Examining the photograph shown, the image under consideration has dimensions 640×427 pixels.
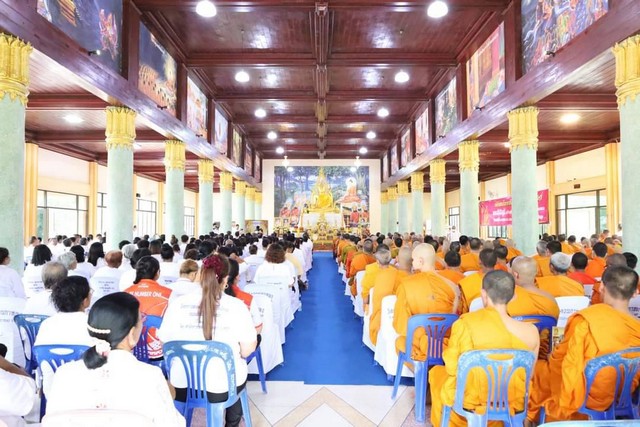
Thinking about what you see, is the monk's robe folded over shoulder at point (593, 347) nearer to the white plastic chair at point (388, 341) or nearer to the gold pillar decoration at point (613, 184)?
the white plastic chair at point (388, 341)

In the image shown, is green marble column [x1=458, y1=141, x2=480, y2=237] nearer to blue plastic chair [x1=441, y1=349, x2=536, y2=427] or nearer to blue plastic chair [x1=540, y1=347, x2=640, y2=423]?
blue plastic chair [x1=540, y1=347, x2=640, y2=423]

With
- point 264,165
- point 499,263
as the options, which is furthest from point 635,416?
point 264,165

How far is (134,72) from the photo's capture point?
357 inches

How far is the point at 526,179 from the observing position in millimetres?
8914

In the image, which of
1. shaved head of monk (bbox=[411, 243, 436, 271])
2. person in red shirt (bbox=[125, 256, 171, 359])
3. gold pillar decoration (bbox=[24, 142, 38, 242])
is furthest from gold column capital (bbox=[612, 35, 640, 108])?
gold pillar decoration (bbox=[24, 142, 38, 242])

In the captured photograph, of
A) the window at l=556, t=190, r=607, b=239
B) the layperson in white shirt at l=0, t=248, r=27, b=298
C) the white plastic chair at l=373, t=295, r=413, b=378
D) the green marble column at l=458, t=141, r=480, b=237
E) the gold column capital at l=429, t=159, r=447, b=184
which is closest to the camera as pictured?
the white plastic chair at l=373, t=295, r=413, b=378

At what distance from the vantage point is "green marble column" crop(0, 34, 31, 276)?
17.7 ft

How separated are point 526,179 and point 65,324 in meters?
8.71

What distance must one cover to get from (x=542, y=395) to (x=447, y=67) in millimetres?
11129

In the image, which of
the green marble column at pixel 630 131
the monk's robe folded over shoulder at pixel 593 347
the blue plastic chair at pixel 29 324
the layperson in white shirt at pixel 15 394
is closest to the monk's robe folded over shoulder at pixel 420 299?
the monk's robe folded over shoulder at pixel 593 347

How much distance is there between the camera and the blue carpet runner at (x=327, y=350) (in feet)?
15.4

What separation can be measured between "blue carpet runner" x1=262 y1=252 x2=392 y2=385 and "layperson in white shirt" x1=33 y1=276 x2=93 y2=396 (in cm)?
237

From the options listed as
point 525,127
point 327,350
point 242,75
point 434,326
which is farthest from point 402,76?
point 434,326

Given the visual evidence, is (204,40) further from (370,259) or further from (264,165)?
(264,165)
